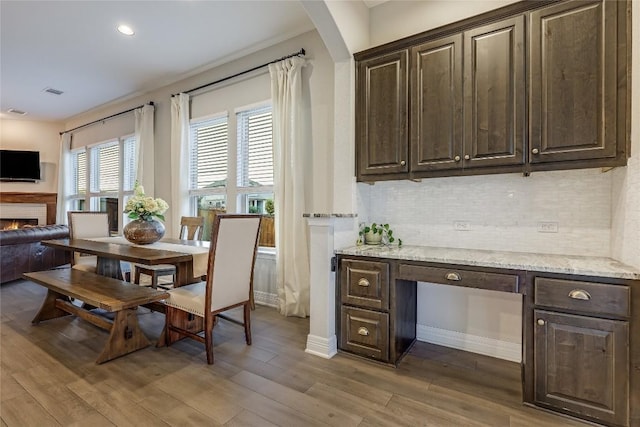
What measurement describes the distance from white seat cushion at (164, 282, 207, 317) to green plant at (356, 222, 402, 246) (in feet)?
4.38

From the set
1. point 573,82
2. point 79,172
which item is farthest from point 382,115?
point 79,172

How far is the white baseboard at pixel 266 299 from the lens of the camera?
367cm

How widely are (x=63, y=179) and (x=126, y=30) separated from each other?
5048mm

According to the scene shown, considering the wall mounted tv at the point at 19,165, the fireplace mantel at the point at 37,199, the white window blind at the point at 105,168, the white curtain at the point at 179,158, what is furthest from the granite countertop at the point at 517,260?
the wall mounted tv at the point at 19,165

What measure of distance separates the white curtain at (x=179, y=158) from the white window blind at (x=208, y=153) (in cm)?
10

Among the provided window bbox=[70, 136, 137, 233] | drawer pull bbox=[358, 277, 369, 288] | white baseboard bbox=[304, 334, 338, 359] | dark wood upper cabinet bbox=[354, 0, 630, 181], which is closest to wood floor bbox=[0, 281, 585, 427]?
white baseboard bbox=[304, 334, 338, 359]

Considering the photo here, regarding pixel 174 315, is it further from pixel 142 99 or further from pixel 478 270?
pixel 142 99

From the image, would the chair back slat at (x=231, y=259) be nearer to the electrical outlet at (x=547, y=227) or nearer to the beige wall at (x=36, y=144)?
the electrical outlet at (x=547, y=227)

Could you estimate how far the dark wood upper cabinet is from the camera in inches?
71.6

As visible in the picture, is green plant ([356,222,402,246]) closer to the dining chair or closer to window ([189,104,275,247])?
window ([189,104,275,247])

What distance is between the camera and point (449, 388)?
2.02m

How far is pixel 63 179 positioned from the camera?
6.87m

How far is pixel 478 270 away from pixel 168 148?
4560 mm

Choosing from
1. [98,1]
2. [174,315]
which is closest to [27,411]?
[174,315]
